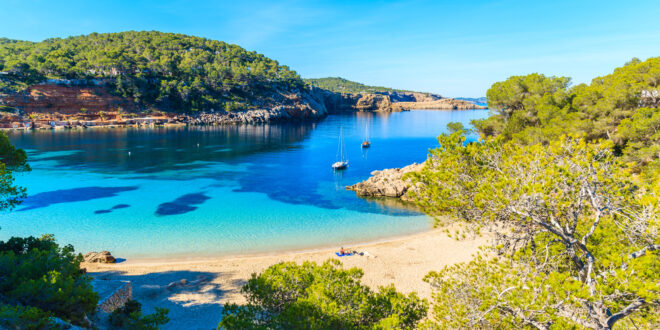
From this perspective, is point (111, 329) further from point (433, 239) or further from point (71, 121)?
point (71, 121)

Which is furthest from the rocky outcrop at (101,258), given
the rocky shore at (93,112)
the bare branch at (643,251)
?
the rocky shore at (93,112)

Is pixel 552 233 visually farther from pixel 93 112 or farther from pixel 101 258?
pixel 93 112

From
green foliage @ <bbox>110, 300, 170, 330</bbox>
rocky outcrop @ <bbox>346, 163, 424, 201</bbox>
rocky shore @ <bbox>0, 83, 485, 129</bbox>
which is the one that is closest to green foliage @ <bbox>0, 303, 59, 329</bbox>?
green foliage @ <bbox>110, 300, 170, 330</bbox>

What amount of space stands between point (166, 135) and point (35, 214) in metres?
51.1

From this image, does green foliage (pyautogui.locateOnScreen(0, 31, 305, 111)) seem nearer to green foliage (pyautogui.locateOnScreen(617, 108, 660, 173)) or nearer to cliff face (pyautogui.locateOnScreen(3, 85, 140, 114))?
cliff face (pyautogui.locateOnScreen(3, 85, 140, 114))

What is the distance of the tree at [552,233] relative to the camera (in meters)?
5.75

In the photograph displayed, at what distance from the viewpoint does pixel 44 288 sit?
7875 mm

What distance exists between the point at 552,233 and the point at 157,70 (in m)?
122

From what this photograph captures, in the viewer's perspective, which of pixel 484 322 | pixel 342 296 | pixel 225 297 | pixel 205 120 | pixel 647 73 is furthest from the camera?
pixel 205 120

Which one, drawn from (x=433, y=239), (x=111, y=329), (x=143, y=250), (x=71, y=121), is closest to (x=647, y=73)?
(x=433, y=239)

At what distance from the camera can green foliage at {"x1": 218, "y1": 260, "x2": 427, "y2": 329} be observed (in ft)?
22.9

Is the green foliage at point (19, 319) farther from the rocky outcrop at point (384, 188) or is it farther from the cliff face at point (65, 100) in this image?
the cliff face at point (65, 100)

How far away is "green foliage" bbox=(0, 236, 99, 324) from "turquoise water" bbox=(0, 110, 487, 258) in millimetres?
11280

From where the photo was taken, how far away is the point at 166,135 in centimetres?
7319
